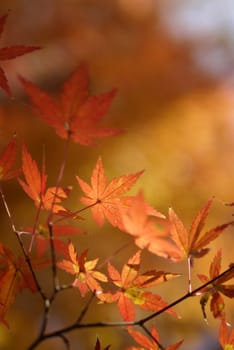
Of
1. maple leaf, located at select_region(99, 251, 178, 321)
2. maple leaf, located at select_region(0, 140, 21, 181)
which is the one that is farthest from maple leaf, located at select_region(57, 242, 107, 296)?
maple leaf, located at select_region(0, 140, 21, 181)

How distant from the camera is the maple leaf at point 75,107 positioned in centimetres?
51

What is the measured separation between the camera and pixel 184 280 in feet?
7.07

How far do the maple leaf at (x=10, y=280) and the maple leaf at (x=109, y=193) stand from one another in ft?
0.43

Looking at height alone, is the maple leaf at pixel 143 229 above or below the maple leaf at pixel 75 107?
below

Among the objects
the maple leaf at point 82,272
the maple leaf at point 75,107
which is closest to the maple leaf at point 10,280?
the maple leaf at point 82,272

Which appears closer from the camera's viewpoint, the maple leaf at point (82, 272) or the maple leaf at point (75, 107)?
the maple leaf at point (75, 107)

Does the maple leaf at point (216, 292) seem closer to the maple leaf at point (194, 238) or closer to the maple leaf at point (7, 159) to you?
the maple leaf at point (194, 238)

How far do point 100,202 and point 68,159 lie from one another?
1.47 m

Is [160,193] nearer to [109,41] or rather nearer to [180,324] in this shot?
[180,324]

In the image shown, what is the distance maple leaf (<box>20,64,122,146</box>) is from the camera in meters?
0.51

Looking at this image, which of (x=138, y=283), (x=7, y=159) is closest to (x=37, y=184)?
(x=7, y=159)

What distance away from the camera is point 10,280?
0.61 meters

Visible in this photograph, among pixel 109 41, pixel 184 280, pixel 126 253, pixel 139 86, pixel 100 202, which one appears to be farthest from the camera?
pixel 109 41

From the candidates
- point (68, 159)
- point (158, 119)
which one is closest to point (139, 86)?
point (158, 119)
